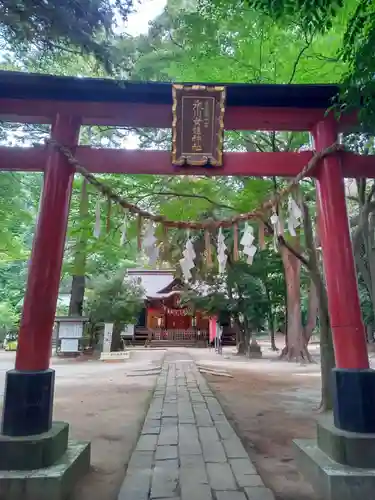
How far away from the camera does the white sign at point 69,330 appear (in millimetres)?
18750

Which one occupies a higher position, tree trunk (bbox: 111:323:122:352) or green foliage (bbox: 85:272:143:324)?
green foliage (bbox: 85:272:143:324)

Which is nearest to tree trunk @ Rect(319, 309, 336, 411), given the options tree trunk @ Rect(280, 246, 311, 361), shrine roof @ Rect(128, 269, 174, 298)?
tree trunk @ Rect(280, 246, 311, 361)

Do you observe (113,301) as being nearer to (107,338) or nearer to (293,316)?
(107,338)

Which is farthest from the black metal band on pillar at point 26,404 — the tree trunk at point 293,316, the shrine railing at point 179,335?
the shrine railing at point 179,335

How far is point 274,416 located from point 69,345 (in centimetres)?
1443

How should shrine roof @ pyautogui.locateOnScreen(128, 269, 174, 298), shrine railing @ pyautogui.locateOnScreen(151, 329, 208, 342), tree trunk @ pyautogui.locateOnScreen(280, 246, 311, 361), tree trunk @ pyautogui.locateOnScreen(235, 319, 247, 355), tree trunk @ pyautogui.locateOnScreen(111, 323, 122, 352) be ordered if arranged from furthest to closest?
shrine roof @ pyautogui.locateOnScreen(128, 269, 174, 298), shrine railing @ pyautogui.locateOnScreen(151, 329, 208, 342), tree trunk @ pyautogui.locateOnScreen(235, 319, 247, 355), tree trunk @ pyautogui.locateOnScreen(111, 323, 122, 352), tree trunk @ pyautogui.locateOnScreen(280, 246, 311, 361)

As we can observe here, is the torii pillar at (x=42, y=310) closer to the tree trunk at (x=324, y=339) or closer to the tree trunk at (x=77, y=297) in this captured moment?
the tree trunk at (x=324, y=339)

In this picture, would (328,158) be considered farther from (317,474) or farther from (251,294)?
(251,294)

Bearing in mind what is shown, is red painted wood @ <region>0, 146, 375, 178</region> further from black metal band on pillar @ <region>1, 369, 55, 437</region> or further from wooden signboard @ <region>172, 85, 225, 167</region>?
black metal band on pillar @ <region>1, 369, 55, 437</region>

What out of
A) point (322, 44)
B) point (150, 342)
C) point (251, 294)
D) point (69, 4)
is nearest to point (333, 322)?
point (69, 4)

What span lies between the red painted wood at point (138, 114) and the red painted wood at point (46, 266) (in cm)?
28

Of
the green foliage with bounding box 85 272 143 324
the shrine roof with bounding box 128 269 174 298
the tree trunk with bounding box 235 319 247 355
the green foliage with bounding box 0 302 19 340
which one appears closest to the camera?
the green foliage with bounding box 85 272 143 324

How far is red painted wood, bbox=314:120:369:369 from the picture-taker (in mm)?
3680

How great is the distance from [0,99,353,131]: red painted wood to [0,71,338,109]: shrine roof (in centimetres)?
7
